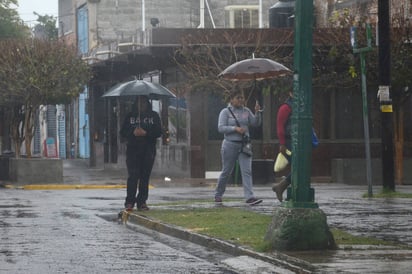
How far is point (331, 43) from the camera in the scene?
27766 millimetres

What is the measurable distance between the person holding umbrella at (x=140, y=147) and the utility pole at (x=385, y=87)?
4849 millimetres

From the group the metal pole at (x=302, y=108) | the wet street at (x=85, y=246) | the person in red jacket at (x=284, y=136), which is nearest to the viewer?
the wet street at (x=85, y=246)

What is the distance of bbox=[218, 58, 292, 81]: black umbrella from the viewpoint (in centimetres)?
2009

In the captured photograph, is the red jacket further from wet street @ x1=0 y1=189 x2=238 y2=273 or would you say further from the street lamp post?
the street lamp post

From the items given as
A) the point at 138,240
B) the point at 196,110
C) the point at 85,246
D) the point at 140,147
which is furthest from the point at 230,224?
the point at 196,110

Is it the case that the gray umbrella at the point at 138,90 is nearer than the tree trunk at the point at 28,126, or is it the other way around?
the gray umbrella at the point at 138,90

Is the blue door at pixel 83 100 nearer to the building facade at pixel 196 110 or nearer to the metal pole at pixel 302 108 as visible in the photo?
the building facade at pixel 196 110

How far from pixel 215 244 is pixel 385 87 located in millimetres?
8156

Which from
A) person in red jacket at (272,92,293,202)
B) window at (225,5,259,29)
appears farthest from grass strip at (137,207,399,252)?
window at (225,5,259,29)

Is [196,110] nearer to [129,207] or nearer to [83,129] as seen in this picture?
[129,207]

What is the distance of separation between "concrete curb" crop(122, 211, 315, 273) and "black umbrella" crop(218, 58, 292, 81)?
5.22m

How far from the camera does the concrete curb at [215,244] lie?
32.6 feet

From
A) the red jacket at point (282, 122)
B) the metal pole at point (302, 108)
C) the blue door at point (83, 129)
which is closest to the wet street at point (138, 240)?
the metal pole at point (302, 108)

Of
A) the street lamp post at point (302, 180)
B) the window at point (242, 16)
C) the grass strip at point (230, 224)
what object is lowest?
the grass strip at point (230, 224)
